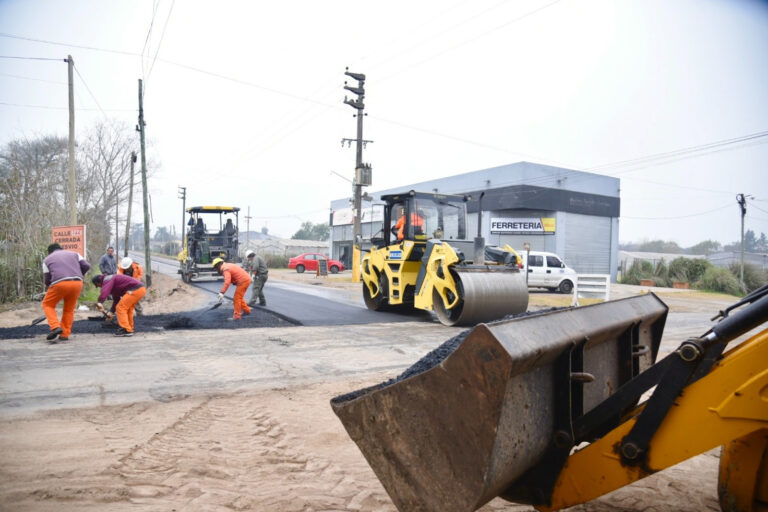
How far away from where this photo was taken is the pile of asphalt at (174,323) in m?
9.23

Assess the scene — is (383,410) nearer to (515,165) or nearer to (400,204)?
(400,204)

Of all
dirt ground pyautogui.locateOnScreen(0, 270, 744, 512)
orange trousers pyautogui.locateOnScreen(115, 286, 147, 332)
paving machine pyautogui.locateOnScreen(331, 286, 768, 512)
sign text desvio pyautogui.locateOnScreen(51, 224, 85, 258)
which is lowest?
dirt ground pyautogui.locateOnScreen(0, 270, 744, 512)

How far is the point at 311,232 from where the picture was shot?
354 ft

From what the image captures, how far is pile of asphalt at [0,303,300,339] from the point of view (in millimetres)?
9227

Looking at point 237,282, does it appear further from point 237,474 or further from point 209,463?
point 237,474

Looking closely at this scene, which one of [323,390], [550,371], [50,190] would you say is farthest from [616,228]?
[550,371]

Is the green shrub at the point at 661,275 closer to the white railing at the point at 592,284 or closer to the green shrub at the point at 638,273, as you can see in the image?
the green shrub at the point at 638,273

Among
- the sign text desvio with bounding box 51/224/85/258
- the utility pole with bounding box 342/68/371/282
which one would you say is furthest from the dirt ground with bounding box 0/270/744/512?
the utility pole with bounding box 342/68/371/282

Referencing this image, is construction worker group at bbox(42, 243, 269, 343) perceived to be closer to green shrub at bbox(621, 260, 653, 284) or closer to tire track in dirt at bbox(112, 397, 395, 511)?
tire track in dirt at bbox(112, 397, 395, 511)

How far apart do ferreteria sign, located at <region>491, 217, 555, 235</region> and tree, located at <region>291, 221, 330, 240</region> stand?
7450cm

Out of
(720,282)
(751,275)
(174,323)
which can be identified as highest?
(751,275)

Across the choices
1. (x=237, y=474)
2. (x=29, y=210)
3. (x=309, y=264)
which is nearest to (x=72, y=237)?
(x=29, y=210)

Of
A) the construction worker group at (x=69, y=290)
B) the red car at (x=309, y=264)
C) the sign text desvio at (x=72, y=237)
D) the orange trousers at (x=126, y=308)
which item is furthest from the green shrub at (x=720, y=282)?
the sign text desvio at (x=72, y=237)

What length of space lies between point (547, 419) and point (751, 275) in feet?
105
